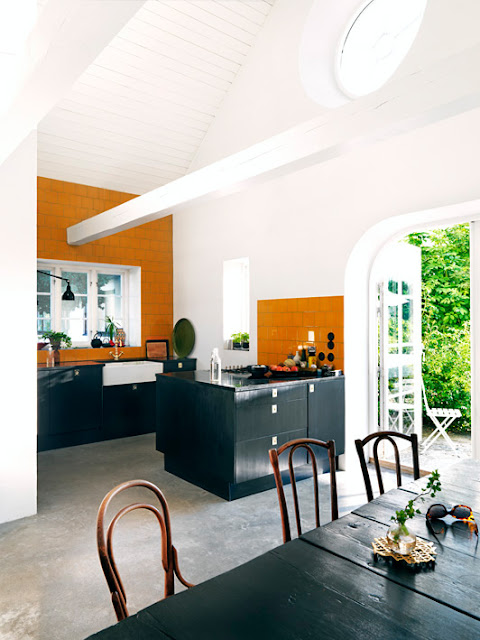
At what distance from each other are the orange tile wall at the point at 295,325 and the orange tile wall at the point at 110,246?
6.04ft

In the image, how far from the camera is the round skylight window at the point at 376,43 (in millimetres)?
3879

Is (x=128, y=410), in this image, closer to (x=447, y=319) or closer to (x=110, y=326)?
(x=110, y=326)

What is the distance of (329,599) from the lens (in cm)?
124

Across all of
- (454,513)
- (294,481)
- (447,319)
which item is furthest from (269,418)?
(447,319)

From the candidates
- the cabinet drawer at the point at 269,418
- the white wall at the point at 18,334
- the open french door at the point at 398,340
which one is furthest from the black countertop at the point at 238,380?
the white wall at the point at 18,334

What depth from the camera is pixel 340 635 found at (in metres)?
1.10

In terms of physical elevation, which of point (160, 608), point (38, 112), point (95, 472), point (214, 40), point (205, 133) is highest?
point (214, 40)

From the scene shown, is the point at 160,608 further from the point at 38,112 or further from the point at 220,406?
the point at 220,406

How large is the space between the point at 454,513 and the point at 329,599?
0.71m

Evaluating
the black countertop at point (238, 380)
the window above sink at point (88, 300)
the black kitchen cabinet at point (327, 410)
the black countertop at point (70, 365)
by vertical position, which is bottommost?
the black kitchen cabinet at point (327, 410)

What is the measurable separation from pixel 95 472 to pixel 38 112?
3307 millimetres

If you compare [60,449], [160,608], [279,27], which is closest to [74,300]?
[60,449]

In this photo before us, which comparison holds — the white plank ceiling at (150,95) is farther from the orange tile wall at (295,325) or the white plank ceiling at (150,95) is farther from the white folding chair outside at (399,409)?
the white folding chair outside at (399,409)

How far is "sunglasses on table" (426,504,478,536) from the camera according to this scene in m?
1.67
